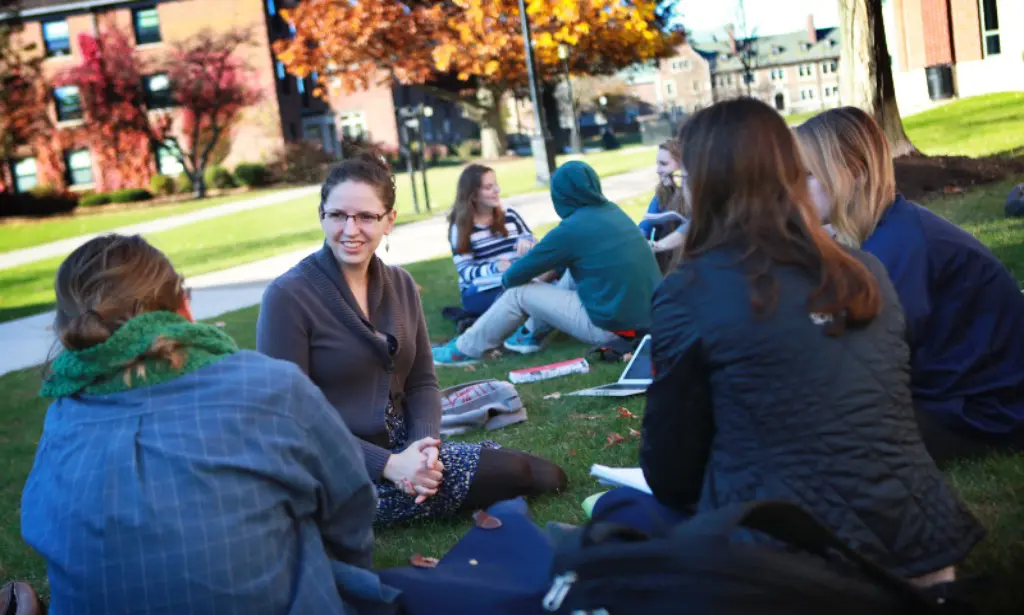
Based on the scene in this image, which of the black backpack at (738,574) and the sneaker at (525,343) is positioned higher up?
the black backpack at (738,574)

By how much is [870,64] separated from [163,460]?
13.9 metres

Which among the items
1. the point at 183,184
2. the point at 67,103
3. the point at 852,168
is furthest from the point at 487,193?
the point at 67,103

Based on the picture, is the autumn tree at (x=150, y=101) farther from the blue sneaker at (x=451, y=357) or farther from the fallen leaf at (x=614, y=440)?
the fallen leaf at (x=614, y=440)

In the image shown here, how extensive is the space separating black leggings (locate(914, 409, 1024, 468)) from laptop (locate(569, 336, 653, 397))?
7.73ft

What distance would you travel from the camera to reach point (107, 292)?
260 cm

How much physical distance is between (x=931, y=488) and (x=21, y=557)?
3914mm

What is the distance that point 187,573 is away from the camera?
2.51 m


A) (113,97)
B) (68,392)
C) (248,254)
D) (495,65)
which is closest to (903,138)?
(248,254)

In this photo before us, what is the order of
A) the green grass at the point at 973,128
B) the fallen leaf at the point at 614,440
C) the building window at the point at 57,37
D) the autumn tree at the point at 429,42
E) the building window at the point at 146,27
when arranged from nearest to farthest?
the fallen leaf at the point at 614,440 < the green grass at the point at 973,128 < the autumn tree at the point at 429,42 < the building window at the point at 57,37 < the building window at the point at 146,27

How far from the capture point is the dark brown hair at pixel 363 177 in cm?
432

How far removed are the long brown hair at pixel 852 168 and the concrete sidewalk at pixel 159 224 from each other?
20536 mm

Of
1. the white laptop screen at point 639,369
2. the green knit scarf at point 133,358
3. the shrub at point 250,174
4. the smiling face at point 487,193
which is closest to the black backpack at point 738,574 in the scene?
the green knit scarf at point 133,358

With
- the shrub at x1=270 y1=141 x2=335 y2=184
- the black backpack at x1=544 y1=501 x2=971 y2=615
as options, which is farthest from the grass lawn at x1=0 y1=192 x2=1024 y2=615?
the shrub at x1=270 y1=141 x2=335 y2=184

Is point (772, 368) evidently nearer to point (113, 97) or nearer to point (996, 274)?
point (996, 274)
